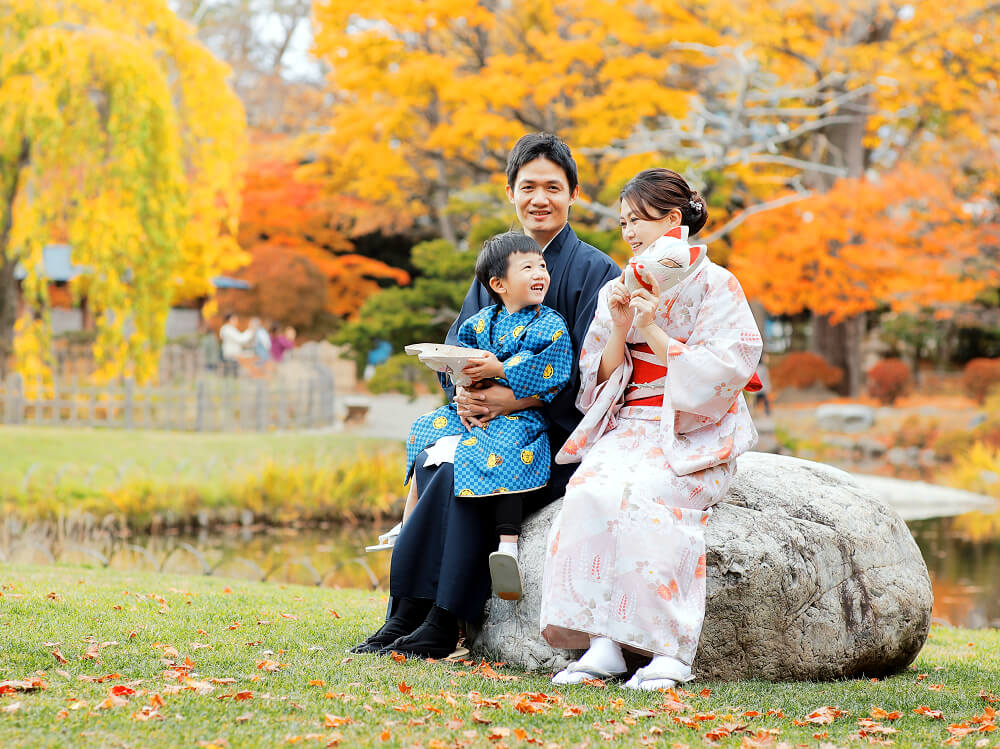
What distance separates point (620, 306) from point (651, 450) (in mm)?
475

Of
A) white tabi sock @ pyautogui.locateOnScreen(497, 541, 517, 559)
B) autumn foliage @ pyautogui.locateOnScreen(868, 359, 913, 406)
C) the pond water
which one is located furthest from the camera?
autumn foliage @ pyautogui.locateOnScreen(868, 359, 913, 406)

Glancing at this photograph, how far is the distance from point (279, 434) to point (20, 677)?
10127mm

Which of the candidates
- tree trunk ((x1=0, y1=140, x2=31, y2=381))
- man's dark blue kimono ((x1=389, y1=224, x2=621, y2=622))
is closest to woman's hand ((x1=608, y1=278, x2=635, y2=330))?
man's dark blue kimono ((x1=389, y1=224, x2=621, y2=622))

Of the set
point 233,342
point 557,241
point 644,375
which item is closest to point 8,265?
point 233,342

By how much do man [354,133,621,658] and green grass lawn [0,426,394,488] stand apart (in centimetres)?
655

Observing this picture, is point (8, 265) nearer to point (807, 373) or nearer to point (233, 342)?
point (233, 342)

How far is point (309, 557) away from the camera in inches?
316

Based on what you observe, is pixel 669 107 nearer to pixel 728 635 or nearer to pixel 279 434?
pixel 279 434

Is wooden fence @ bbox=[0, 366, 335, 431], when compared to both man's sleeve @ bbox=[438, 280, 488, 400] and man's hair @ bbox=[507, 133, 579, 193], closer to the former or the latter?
man's sleeve @ bbox=[438, 280, 488, 400]

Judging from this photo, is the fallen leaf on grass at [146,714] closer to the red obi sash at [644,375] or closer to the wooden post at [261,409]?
the red obi sash at [644,375]

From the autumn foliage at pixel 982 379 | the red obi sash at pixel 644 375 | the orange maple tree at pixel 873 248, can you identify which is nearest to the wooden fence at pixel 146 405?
the orange maple tree at pixel 873 248

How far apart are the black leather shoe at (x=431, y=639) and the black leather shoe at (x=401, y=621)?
0.04 meters

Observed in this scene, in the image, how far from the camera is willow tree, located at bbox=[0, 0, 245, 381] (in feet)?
33.3

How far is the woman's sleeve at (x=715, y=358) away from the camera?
127 inches
